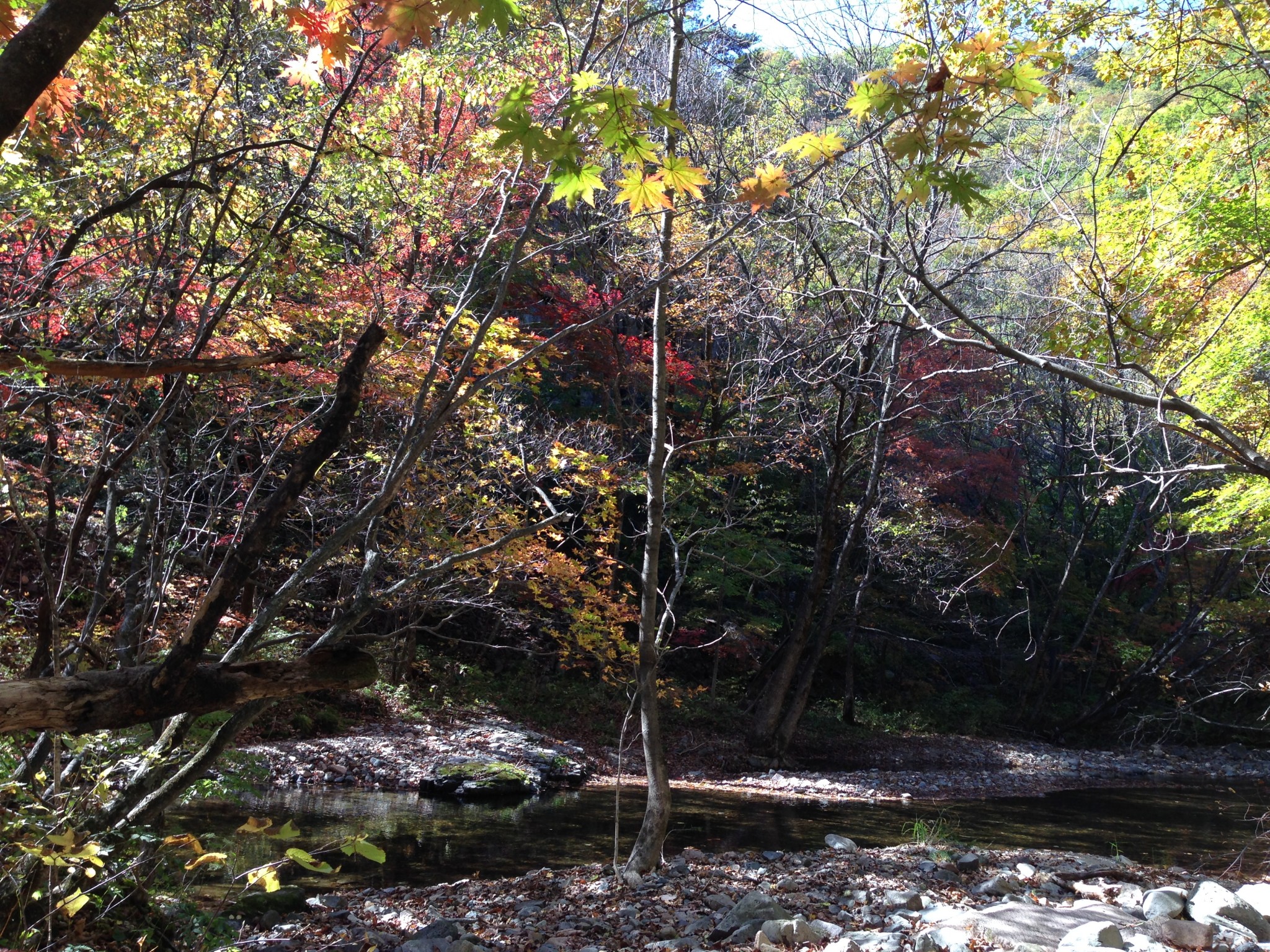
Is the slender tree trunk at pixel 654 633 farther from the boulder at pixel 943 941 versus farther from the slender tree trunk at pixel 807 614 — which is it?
the slender tree trunk at pixel 807 614

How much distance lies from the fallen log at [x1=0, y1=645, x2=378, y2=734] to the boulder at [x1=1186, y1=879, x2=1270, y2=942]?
471 centimetres

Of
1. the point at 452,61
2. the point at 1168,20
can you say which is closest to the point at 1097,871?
the point at 1168,20

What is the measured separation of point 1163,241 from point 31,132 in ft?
26.4

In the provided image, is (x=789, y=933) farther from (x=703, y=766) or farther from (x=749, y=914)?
(x=703, y=766)

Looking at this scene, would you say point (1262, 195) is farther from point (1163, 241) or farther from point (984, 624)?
point (984, 624)

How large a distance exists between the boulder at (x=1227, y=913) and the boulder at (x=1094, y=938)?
33.3 inches

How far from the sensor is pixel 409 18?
88.8 inches

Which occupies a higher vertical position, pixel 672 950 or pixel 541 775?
pixel 541 775

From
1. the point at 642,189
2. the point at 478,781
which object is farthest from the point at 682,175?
the point at 478,781

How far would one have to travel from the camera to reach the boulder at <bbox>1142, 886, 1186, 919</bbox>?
4.99 metres

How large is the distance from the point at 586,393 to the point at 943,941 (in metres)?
14.0

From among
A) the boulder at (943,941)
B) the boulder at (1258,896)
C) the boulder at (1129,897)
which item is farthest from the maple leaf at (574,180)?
the boulder at (1258,896)

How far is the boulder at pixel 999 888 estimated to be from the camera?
6.16 metres

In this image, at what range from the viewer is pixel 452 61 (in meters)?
9.09
